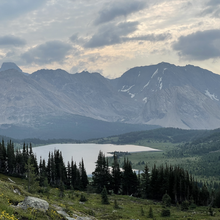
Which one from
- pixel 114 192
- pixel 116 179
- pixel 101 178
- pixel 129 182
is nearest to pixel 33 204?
pixel 101 178

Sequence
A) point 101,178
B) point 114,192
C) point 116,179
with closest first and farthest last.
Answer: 1. point 101,178
2. point 116,179
3. point 114,192

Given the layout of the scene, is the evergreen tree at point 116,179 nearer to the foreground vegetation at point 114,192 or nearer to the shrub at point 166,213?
the foreground vegetation at point 114,192

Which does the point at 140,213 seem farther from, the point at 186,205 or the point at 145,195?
the point at 145,195

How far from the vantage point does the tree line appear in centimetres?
8900

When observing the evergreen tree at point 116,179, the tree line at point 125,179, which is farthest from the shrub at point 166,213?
the evergreen tree at point 116,179

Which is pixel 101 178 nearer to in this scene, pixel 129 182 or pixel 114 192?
pixel 114 192

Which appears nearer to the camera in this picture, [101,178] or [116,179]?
[101,178]

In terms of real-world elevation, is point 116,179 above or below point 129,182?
above

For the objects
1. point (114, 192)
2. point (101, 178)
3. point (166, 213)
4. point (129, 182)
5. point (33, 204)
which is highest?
point (33, 204)

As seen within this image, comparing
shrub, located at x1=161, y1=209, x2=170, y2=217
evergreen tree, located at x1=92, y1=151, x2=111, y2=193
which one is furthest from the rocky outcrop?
evergreen tree, located at x1=92, y1=151, x2=111, y2=193

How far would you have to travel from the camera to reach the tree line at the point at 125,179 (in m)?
89.0

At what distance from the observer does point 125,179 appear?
104 meters

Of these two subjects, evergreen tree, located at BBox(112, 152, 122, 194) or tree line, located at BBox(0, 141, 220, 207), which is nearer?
tree line, located at BBox(0, 141, 220, 207)

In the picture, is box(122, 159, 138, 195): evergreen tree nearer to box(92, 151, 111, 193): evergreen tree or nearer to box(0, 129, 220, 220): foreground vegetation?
box(0, 129, 220, 220): foreground vegetation
